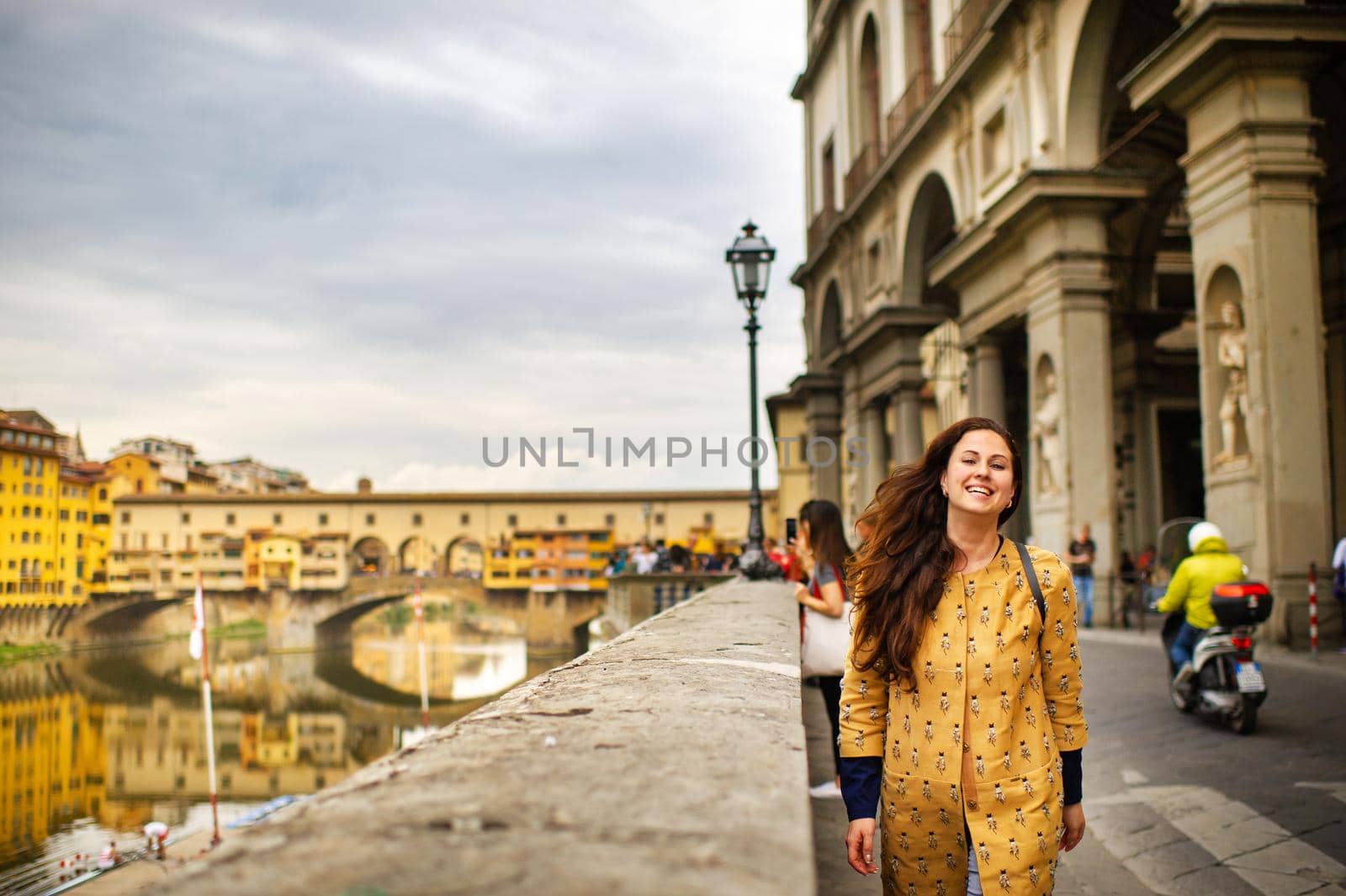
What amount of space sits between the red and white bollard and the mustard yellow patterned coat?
25.0ft

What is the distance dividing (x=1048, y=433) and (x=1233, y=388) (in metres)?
4.11

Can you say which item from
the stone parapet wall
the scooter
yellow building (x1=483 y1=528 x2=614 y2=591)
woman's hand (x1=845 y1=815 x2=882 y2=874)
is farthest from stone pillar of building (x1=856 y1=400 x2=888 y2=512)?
yellow building (x1=483 y1=528 x2=614 y2=591)

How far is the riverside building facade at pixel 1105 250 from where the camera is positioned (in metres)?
9.34

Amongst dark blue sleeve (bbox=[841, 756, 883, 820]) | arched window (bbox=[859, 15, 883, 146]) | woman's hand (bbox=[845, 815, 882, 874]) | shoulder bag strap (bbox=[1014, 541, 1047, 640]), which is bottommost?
woman's hand (bbox=[845, 815, 882, 874])

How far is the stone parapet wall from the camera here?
1071 millimetres

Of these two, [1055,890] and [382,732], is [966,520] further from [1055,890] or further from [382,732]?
[382,732]

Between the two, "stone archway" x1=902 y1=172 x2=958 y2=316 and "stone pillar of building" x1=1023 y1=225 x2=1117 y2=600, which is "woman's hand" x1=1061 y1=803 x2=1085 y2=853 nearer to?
"stone pillar of building" x1=1023 y1=225 x2=1117 y2=600

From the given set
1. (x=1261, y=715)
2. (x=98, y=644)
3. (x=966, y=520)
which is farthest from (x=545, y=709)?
(x=98, y=644)

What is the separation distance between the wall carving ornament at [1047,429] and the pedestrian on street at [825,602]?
30.6 ft

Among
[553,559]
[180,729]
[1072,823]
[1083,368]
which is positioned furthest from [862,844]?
[553,559]

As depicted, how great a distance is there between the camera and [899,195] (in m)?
20.4

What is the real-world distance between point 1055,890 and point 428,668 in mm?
57426

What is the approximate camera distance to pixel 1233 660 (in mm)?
6484

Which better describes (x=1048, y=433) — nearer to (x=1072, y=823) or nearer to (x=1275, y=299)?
(x=1275, y=299)
